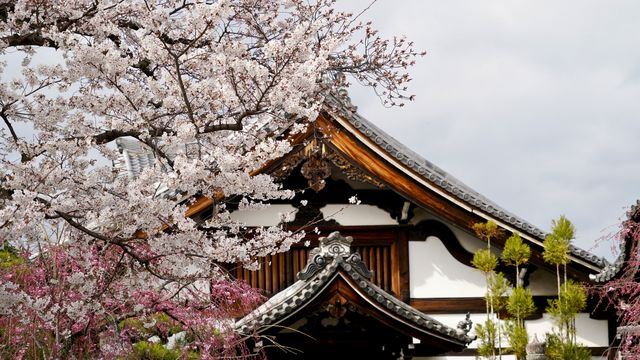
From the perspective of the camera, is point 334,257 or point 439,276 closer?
point 334,257

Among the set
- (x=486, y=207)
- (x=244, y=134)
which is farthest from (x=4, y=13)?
(x=486, y=207)

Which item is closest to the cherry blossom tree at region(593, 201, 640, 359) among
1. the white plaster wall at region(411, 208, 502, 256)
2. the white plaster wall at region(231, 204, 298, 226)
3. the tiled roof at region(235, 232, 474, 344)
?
the white plaster wall at region(411, 208, 502, 256)

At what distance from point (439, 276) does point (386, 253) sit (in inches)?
29.1

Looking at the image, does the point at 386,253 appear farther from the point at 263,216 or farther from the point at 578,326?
the point at 578,326

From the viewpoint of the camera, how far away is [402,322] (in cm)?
1227

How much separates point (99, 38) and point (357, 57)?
2.58 m

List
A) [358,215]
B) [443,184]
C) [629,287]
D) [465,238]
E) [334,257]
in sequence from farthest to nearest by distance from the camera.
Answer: [358,215] → [465,238] → [443,184] → [334,257] → [629,287]

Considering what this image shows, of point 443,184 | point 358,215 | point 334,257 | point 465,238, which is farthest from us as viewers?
point 358,215

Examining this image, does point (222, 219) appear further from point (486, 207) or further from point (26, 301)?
point (486, 207)

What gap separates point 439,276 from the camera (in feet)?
44.8

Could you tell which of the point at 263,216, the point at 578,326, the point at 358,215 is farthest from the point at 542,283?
the point at 263,216

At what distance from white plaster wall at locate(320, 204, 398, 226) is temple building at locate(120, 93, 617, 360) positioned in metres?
0.01

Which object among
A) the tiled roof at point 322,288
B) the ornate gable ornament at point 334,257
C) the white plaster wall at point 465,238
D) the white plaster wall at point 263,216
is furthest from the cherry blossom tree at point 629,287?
the white plaster wall at point 263,216

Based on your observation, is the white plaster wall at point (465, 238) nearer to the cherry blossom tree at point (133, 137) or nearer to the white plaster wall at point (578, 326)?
the white plaster wall at point (578, 326)
